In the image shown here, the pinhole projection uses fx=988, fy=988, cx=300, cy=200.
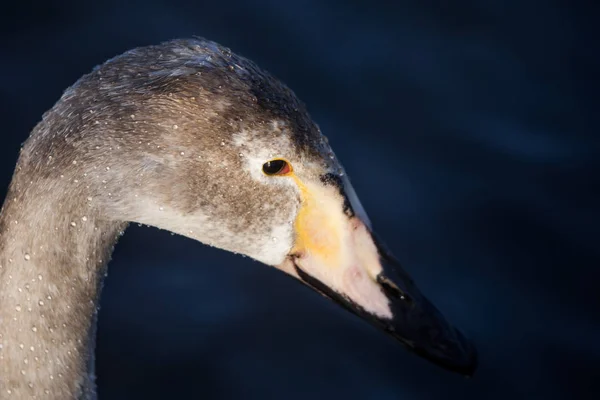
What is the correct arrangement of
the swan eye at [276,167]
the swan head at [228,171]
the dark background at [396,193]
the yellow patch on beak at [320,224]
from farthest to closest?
the dark background at [396,193] → the yellow patch on beak at [320,224] → the swan eye at [276,167] → the swan head at [228,171]

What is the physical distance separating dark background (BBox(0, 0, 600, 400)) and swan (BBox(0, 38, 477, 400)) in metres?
1.76

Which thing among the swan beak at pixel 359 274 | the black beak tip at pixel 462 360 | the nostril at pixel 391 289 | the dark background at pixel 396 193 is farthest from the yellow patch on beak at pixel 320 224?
Result: the dark background at pixel 396 193

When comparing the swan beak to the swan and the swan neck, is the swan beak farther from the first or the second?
the swan neck

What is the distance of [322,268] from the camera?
376 cm

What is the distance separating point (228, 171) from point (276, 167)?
0.17 m

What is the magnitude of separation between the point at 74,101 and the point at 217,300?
252 cm

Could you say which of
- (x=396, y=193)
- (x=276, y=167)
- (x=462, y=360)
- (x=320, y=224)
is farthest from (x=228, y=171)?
(x=396, y=193)

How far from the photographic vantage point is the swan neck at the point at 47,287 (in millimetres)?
3373

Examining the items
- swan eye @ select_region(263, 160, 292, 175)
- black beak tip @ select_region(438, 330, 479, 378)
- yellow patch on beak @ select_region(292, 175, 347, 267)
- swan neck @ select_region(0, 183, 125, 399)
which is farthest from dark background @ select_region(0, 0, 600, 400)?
swan eye @ select_region(263, 160, 292, 175)

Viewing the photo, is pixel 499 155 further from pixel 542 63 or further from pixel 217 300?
pixel 217 300

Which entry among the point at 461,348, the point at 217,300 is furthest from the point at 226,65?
the point at 217,300

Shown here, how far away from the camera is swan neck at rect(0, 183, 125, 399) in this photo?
3.37 metres

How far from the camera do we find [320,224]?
369 centimetres

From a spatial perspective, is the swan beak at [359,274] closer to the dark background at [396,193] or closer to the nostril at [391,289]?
the nostril at [391,289]
